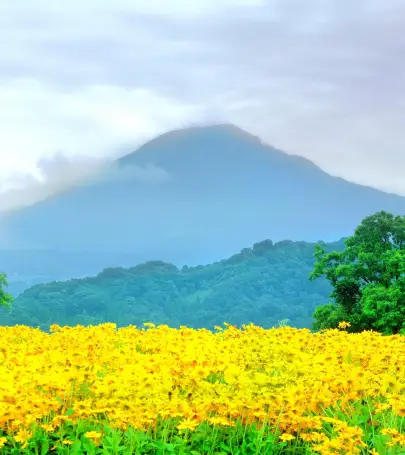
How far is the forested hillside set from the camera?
46.7m

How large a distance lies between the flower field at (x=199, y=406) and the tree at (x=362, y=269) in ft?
49.9

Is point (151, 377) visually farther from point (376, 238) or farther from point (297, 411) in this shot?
point (376, 238)

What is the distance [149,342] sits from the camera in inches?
307

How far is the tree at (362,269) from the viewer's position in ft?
69.7

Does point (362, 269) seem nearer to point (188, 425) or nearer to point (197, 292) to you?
point (188, 425)

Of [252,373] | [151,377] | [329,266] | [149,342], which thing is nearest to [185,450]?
[151,377]

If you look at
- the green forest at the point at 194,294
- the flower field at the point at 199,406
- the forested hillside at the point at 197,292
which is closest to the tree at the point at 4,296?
the green forest at the point at 194,294

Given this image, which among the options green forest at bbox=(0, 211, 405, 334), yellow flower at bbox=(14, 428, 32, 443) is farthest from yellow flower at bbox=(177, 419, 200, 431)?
green forest at bbox=(0, 211, 405, 334)

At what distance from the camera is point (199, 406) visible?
5043mm

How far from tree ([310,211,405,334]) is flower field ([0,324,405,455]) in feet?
49.9

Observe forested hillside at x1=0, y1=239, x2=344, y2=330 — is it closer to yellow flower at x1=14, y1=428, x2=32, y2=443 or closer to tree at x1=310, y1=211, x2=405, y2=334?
tree at x1=310, y1=211, x2=405, y2=334

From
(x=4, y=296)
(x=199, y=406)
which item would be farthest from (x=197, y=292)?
(x=199, y=406)

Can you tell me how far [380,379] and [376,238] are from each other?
17.4 metres

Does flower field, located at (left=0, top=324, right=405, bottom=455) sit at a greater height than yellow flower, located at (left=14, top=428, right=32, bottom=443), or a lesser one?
greater
